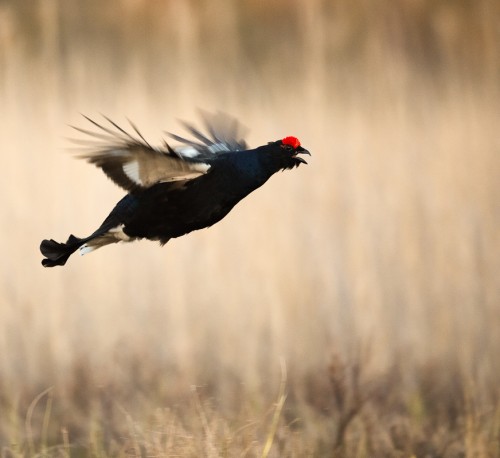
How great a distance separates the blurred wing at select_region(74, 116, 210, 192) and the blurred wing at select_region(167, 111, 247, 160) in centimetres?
53

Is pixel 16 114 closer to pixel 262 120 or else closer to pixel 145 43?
pixel 145 43

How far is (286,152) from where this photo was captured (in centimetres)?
267

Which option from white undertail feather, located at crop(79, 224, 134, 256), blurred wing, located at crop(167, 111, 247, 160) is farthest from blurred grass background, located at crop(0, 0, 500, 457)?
white undertail feather, located at crop(79, 224, 134, 256)

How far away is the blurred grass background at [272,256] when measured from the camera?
3.51 metres

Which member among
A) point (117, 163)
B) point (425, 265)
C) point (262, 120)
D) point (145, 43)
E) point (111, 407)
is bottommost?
point (111, 407)

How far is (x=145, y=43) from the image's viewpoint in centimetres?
414

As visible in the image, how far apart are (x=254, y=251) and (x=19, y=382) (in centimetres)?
85

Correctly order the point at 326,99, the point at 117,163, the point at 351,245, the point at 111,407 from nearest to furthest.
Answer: the point at 117,163 < the point at 111,407 < the point at 351,245 < the point at 326,99

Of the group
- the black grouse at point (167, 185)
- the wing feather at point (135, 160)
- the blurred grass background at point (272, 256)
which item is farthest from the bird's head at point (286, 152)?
the blurred grass background at point (272, 256)

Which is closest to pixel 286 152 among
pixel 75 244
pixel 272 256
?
pixel 75 244

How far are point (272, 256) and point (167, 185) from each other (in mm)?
1154

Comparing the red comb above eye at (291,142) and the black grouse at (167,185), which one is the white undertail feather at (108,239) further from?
the red comb above eye at (291,142)

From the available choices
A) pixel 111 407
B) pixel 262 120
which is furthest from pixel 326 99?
pixel 111 407

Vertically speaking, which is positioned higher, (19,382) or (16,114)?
(16,114)
